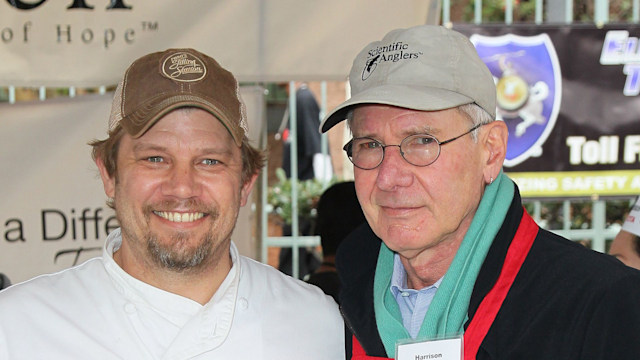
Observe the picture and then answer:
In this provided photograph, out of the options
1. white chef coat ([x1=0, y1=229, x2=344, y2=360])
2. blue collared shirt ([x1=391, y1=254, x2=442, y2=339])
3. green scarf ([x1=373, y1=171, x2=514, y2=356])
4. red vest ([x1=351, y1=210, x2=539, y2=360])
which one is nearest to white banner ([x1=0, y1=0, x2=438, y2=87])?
white chef coat ([x1=0, y1=229, x2=344, y2=360])

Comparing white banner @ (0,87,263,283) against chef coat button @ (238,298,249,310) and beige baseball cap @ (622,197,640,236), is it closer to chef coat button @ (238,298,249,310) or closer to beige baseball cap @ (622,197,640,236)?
chef coat button @ (238,298,249,310)

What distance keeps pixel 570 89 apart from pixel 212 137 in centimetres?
283

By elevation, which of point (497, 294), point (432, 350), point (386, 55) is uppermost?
point (386, 55)

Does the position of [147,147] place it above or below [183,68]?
below

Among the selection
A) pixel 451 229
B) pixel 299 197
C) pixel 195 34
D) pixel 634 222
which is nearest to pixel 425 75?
pixel 451 229

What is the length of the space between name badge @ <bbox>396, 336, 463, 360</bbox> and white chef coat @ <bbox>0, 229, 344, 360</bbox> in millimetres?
349

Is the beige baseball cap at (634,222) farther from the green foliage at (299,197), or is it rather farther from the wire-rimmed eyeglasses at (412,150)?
the green foliage at (299,197)

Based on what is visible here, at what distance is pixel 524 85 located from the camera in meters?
4.48

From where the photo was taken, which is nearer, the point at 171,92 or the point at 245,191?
the point at 171,92

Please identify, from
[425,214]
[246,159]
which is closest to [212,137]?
[246,159]

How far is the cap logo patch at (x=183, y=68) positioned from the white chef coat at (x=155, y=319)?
0.54 m

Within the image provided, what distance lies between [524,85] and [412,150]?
2537 mm

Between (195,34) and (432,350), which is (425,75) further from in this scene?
(195,34)

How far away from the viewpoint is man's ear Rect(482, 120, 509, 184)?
7.23 ft
